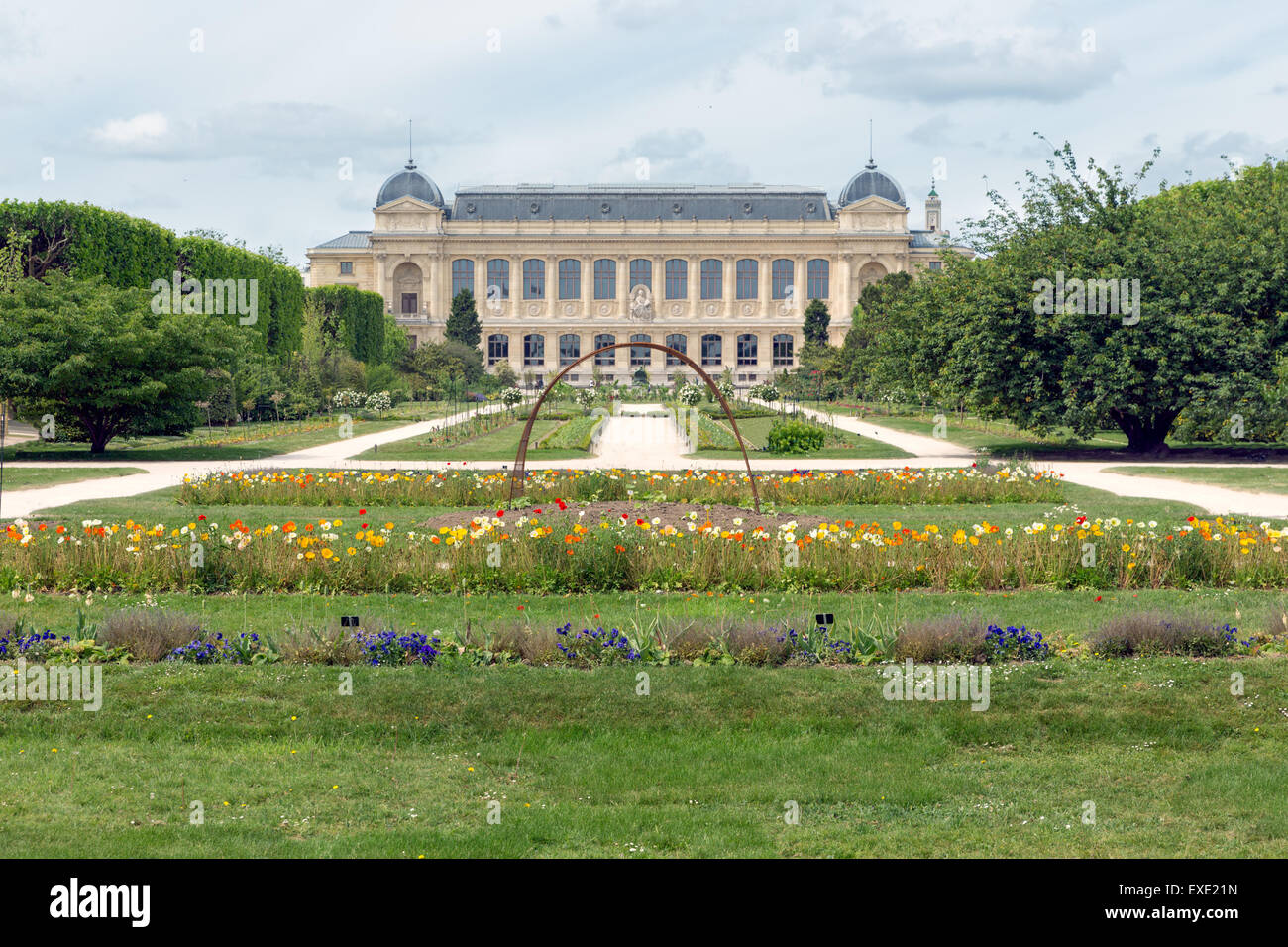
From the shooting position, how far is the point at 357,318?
67.9m

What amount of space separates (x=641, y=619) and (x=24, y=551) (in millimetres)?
6056

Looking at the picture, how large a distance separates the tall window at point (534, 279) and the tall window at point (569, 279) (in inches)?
56.7

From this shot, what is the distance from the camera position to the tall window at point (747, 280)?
339 ft

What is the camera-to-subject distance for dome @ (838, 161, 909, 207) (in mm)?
101875

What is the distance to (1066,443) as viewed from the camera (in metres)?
31.3

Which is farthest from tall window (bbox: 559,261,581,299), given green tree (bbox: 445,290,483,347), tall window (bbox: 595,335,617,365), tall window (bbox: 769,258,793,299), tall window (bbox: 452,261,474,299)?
green tree (bbox: 445,290,483,347)

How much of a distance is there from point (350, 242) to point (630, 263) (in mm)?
23128

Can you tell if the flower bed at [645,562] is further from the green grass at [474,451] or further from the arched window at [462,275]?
the arched window at [462,275]

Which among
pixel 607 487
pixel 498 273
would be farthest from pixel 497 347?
pixel 607 487

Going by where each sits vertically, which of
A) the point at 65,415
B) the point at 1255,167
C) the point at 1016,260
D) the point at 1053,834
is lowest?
the point at 1053,834

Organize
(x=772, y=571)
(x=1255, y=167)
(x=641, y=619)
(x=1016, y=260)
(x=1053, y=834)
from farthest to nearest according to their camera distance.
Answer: (x=1255, y=167) → (x=1016, y=260) → (x=772, y=571) → (x=641, y=619) → (x=1053, y=834)
